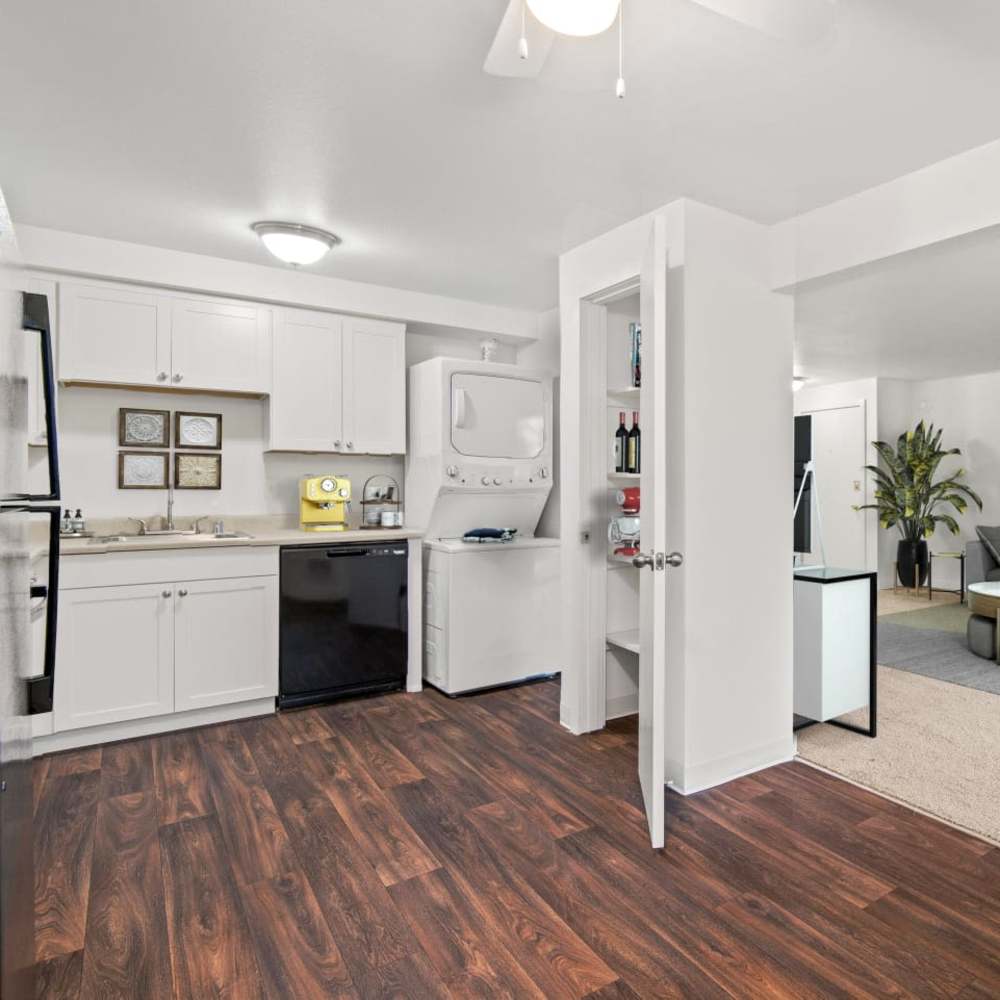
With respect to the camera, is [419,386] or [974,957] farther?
[419,386]

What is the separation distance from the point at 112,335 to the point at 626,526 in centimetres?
267

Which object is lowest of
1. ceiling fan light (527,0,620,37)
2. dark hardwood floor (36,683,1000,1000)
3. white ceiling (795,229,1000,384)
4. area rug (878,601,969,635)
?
dark hardwood floor (36,683,1000,1000)

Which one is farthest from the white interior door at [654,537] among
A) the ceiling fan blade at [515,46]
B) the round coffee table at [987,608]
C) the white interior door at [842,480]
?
the white interior door at [842,480]

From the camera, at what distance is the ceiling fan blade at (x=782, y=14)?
4.06 feet

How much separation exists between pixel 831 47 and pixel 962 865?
2.43 metres

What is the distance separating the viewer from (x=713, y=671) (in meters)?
2.68

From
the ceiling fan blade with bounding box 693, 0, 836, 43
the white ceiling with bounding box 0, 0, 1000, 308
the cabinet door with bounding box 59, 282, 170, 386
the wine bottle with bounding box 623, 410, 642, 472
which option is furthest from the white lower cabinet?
the ceiling fan blade with bounding box 693, 0, 836, 43

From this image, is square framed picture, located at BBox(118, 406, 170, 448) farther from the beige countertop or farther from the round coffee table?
the round coffee table

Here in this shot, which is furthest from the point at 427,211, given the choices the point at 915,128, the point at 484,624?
the point at 484,624

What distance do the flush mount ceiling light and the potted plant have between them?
6.20 meters

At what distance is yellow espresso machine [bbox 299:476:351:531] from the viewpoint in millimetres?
3830

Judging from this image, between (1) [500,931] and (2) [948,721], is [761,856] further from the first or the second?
(2) [948,721]

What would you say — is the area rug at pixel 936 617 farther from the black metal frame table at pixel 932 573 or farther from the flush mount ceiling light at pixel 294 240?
the flush mount ceiling light at pixel 294 240

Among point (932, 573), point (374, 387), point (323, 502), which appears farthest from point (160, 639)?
point (932, 573)
